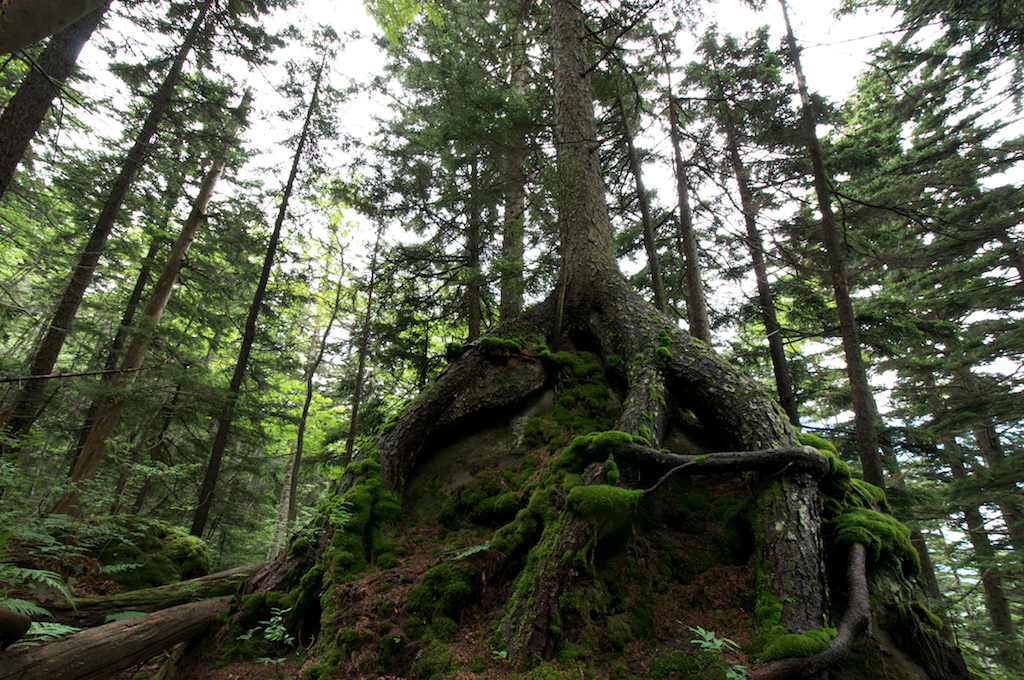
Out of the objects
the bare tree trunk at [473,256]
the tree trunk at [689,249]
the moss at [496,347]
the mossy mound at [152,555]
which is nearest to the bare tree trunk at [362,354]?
the bare tree trunk at [473,256]

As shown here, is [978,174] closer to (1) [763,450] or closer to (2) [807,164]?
(2) [807,164]

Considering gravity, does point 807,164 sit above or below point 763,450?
above

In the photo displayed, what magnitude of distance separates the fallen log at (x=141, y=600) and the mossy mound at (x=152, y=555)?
1.05 meters

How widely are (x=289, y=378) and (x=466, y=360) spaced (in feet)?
46.2

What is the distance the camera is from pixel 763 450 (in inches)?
138

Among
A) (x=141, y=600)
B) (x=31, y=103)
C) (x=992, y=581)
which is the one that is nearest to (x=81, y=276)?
(x=31, y=103)

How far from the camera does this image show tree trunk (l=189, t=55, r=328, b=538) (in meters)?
8.43

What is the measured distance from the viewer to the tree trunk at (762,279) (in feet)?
35.3

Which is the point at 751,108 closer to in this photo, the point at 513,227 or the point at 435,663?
the point at 513,227

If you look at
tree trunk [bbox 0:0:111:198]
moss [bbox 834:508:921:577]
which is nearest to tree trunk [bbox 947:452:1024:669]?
moss [bbox 834:508:921:577]

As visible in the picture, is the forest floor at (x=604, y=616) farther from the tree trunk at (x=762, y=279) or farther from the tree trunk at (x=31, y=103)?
the tree trunk at (x=762, y=279)

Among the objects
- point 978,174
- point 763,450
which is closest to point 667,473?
point 763,450

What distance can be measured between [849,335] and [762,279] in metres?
4.00

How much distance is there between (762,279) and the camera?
12.1 meters
